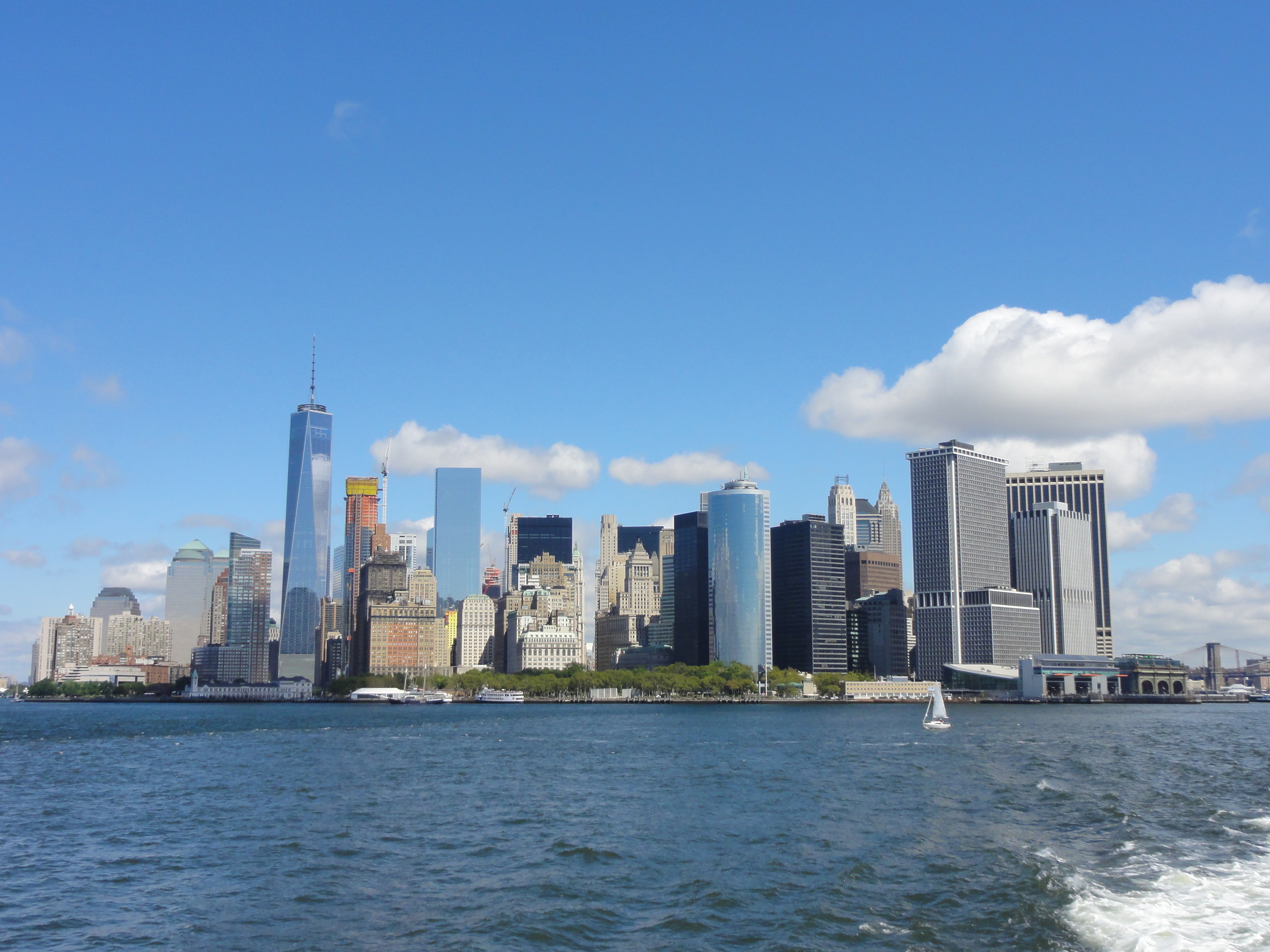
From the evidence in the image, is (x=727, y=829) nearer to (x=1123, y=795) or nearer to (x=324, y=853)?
(x=324, y=853)

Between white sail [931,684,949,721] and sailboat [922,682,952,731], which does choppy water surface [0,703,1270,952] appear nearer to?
sailboat [922,682,952,731]

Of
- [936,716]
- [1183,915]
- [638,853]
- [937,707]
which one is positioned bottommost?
[936,716]

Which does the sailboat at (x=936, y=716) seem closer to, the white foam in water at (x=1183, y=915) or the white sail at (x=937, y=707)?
the white sail at (x=937, y=707)

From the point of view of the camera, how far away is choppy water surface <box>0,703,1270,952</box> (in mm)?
34250

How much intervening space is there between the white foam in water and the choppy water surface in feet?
0.45

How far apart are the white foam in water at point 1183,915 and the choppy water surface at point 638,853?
0.45ft

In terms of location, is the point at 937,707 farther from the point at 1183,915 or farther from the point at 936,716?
the point at 1183,915

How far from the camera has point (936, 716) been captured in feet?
520

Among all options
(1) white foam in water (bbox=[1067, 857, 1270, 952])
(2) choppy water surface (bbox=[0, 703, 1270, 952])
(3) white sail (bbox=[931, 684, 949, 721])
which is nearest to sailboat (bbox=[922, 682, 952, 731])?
(3) white sail (bbox=[931, 684, 949, 721])

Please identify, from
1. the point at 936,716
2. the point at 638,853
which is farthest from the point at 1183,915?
the point at 936,716

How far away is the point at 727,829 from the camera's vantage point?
2076 inches

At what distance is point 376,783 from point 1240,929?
176 ft

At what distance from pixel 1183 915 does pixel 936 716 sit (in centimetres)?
12766

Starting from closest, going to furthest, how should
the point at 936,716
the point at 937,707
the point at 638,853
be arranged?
the point at 638,853 < the point at 936,716 < the point at 937,707
